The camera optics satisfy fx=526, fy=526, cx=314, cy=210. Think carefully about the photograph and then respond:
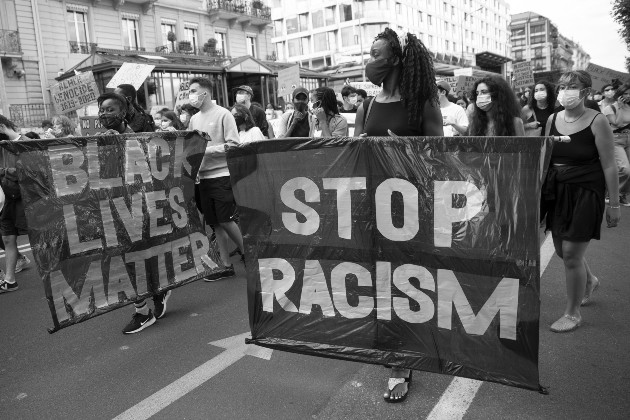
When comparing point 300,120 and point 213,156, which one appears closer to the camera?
point 213,156

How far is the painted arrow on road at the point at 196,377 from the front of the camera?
282 cm

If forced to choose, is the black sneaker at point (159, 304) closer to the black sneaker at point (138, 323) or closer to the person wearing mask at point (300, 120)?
the black sneaker at point (138, 323)

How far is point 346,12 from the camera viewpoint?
58531 mm

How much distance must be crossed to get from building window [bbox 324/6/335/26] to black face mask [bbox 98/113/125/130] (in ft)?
195

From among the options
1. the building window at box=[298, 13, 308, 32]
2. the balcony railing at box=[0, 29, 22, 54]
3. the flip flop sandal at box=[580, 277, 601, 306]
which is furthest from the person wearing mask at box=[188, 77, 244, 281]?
the building window at box=[298, 13, 308, 32]

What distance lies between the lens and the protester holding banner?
10.9 feet

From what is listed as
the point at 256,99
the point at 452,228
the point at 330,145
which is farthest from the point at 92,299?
the point at 256,99

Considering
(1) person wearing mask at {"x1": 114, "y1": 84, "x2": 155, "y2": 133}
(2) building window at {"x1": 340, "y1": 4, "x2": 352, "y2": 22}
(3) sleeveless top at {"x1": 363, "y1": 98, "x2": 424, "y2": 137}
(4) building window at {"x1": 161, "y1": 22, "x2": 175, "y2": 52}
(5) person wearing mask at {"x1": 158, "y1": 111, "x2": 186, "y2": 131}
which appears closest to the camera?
(3) sleeveless top at {"x1": 363, "y1": 98, "x2": 424, "y2": 137}

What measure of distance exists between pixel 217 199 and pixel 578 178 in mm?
2980

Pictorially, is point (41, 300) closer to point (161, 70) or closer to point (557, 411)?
point (557, 411)

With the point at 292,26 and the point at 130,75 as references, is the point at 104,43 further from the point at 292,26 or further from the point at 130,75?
the point at 292,26

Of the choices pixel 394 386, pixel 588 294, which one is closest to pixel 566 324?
pixel 588 294

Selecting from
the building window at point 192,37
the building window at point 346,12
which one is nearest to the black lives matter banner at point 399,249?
the building window at point 192,37

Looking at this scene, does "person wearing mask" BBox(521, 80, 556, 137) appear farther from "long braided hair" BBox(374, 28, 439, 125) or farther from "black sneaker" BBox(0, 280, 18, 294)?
"black sneaker" BBox(0, 280, 18, 294)
